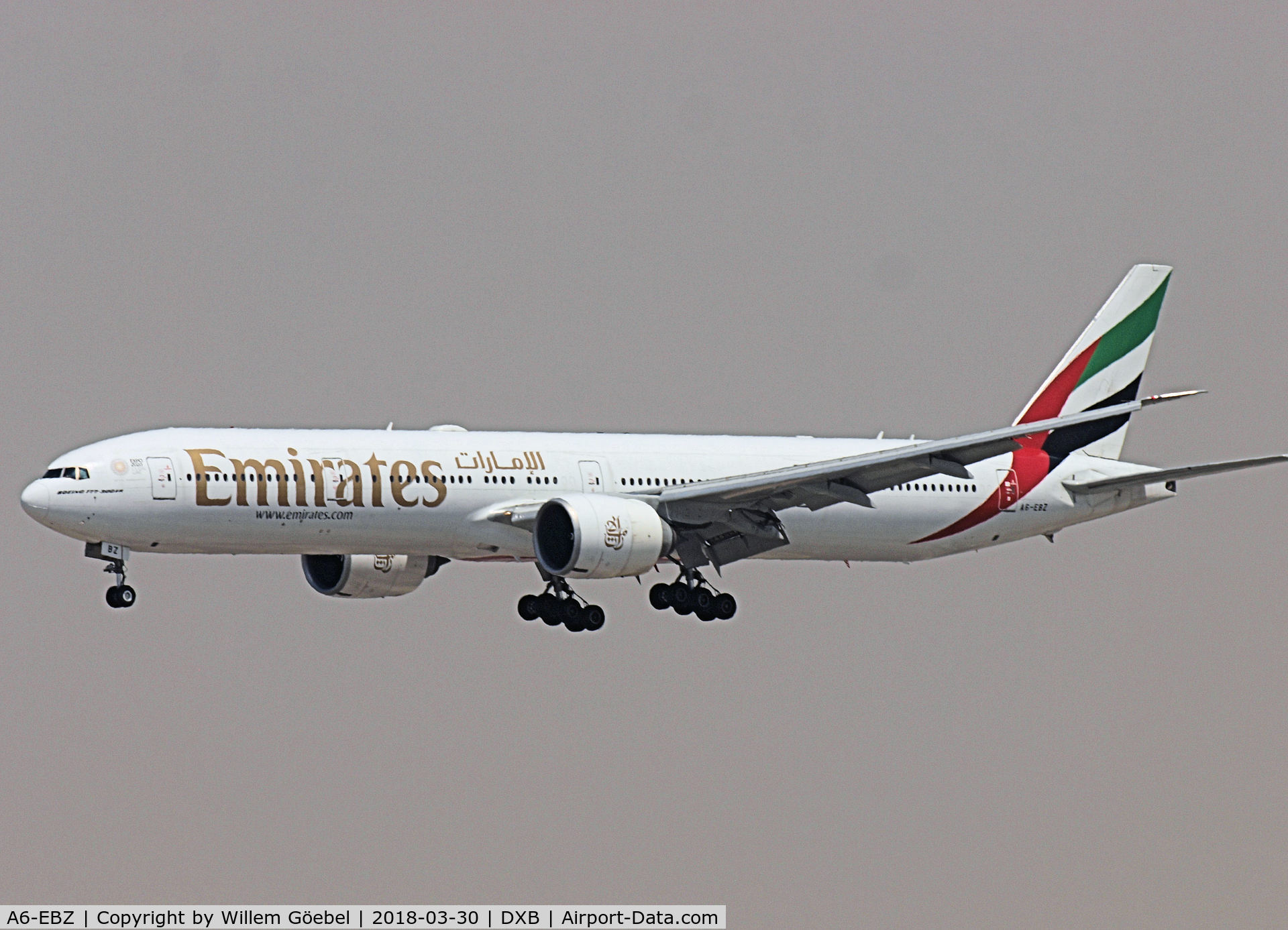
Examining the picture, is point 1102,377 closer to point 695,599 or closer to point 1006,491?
point 1006,491

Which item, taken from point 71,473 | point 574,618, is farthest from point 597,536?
point 71,473

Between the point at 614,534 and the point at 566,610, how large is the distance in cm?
561

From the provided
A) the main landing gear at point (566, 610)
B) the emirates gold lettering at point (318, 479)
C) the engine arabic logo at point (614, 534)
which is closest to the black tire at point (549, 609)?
the main landing gear at point (566, 610)

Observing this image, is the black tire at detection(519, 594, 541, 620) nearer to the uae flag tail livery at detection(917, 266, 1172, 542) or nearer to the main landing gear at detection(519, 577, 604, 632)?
the main landing gear at detection(519, 577, 604, 632)

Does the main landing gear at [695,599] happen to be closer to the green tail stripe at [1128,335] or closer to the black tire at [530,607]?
the black tire at [530,607]

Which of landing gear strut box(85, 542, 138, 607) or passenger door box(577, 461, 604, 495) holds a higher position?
passenger door box(577, 461, 604, 495)

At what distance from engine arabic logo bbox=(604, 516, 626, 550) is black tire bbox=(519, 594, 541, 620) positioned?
19.4 feet

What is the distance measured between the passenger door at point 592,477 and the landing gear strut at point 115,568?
1038 centimetres

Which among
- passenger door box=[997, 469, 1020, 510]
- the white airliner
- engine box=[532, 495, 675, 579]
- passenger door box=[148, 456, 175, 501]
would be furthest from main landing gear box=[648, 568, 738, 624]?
passenger door box=[148, 456, 175, 501]

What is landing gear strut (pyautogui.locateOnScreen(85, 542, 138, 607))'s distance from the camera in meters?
43.8

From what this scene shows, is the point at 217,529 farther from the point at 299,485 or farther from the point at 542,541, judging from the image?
the point at 542,541

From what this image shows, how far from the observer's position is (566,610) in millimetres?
49938

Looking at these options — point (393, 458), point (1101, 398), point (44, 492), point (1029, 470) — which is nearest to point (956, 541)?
point (1029, 470)

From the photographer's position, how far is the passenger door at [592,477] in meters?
47.9
